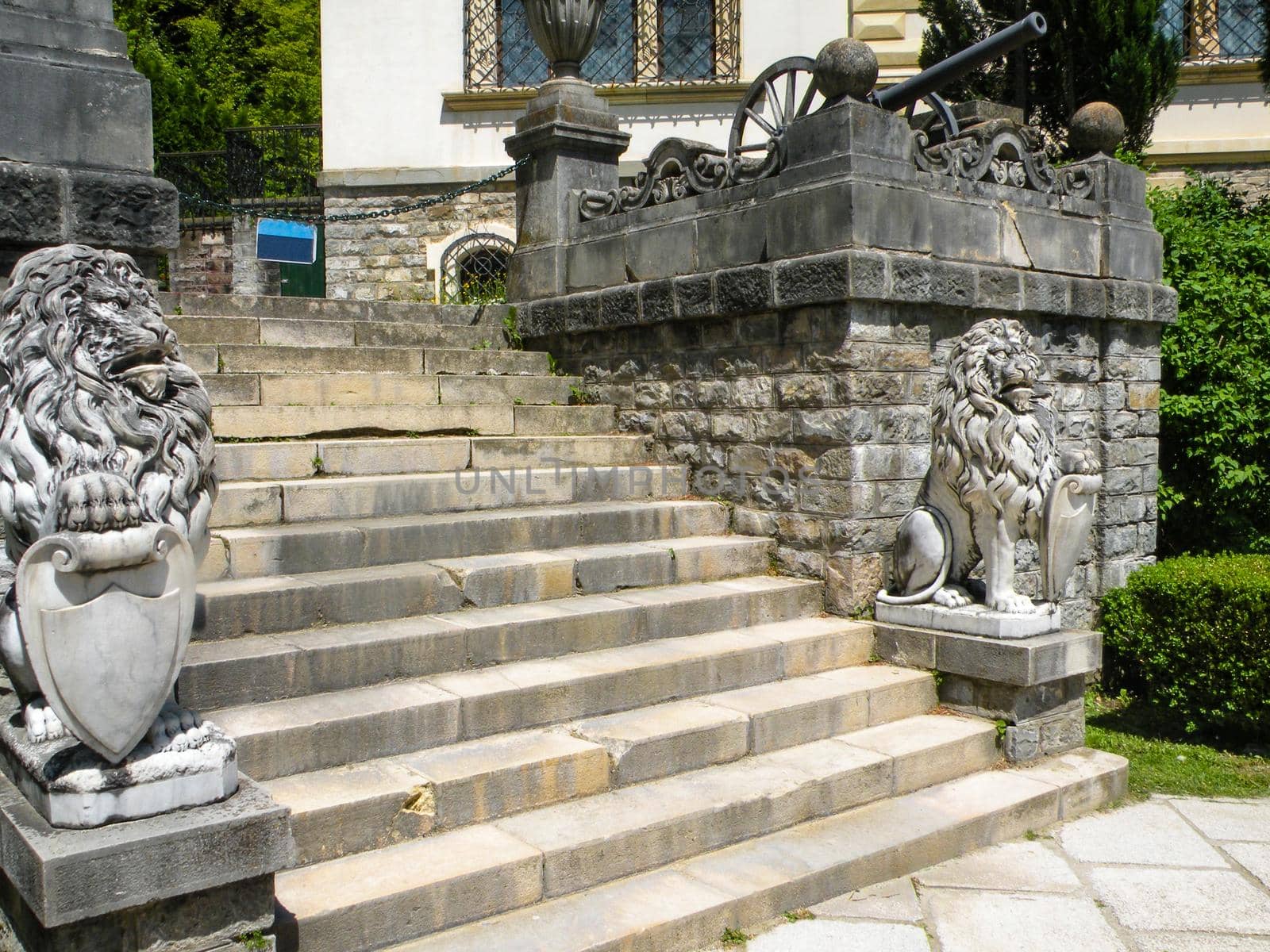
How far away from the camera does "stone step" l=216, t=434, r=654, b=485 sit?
543 centimetres

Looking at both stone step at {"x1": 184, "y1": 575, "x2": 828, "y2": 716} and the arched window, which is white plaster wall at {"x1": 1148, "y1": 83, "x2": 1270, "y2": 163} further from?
stone step at {"x1": 184, "y1": 575, "x2": 828, "y2": 716}

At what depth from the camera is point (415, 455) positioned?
587 centimetres

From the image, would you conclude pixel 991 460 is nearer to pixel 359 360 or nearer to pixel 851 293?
pixel 851 293

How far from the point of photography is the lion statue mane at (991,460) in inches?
198

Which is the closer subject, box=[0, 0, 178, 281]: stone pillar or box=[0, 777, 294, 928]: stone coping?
box=[0, 777, 294, 928]: stone coping

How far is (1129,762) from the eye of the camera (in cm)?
567

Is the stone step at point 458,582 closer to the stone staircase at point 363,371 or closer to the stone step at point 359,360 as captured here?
the stone staircase at point 363,371

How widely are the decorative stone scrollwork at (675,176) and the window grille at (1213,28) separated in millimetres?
8933

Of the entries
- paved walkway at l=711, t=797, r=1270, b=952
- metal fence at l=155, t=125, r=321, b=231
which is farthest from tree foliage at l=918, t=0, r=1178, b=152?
metal fence at l=155, t=125, r=321, b=231

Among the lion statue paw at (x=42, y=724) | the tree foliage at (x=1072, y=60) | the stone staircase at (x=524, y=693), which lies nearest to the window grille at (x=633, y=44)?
the tree foliage at (x=1072, y=60)

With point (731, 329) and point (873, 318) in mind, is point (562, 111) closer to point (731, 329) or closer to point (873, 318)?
point (731, 329)

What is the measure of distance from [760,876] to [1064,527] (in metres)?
2.22

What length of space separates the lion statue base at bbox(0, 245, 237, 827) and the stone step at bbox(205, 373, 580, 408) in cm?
285

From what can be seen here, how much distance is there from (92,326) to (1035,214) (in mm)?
4938
